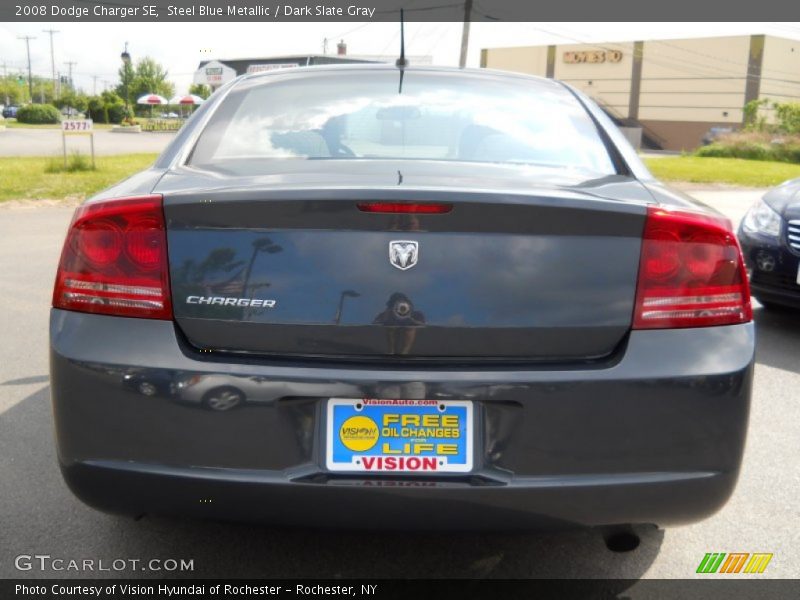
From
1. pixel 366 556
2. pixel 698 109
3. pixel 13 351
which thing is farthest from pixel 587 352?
pixel 698 109

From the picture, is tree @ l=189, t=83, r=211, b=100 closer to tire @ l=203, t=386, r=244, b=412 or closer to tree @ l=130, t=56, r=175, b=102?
tree @ l=130, t=56, r=175, b=102

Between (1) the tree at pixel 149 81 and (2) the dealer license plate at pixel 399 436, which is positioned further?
(1) the tree at pixel 149 81

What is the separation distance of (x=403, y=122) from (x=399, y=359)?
4.13ft

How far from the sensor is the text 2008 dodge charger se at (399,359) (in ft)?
7.29

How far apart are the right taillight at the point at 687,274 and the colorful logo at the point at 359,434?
2.41ft

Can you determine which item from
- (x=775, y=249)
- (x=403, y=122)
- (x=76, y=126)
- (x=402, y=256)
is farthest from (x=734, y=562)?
(x=76, y=126)

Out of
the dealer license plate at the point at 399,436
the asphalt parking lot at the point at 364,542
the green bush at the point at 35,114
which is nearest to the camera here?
the dealer license plate at the point at 399,436

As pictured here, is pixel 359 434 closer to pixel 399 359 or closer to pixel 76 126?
pixel 399 359

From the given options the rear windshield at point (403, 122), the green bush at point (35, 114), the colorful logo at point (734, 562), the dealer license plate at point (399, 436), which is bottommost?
the green bush at point (35, 114)

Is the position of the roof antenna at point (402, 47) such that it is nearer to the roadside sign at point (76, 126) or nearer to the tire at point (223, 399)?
the tire at point (223, 399)

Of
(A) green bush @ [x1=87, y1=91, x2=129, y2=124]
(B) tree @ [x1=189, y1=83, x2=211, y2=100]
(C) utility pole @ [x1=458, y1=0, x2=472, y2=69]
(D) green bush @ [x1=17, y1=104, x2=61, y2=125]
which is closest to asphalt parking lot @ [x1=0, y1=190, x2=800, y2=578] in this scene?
(C) utility pole @ [x1=458, y1=0, x2=472, y2=69]

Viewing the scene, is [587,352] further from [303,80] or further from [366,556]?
[303,80]

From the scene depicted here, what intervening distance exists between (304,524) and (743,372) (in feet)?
4.02

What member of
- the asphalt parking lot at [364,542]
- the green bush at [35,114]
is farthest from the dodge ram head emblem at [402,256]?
the green bush at [35,114]
